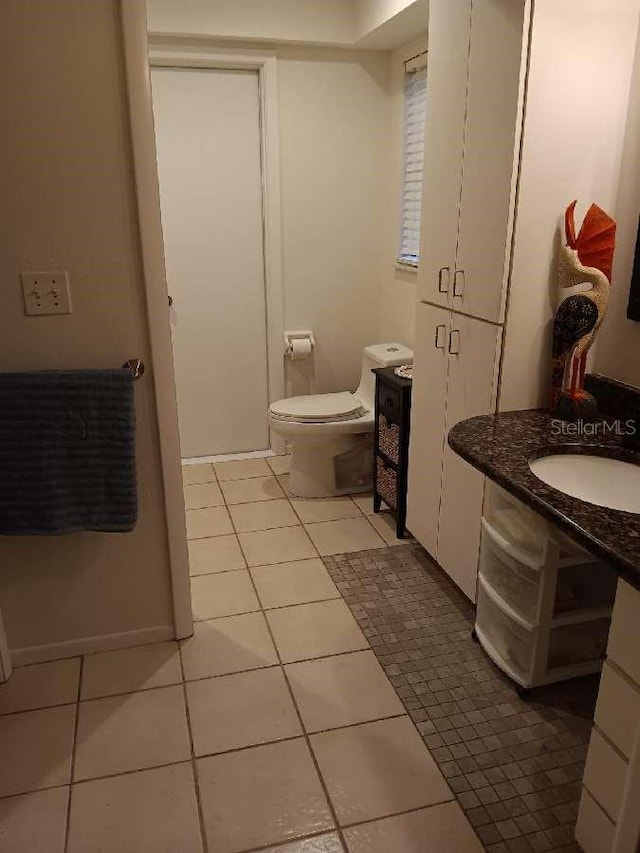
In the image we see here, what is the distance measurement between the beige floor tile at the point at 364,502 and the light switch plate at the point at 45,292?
5.95 ft

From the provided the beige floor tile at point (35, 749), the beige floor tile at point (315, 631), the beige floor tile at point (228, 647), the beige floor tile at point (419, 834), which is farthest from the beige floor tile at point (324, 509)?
the beige floor tile at point (419, 834)

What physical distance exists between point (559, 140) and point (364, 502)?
193 cm

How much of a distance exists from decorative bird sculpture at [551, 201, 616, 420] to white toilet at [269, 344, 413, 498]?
4.04ft

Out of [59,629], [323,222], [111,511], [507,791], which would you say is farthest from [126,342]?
[323,222]

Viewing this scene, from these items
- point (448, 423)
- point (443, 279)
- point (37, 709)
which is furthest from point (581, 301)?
point (37, 709)

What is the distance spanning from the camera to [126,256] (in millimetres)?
1864

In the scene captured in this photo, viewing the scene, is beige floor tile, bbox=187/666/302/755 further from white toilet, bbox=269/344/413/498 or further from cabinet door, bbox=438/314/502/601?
white toilet, bbox=269/344/413/498

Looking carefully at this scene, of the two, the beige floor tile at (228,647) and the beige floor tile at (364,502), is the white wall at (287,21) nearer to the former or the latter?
the beige floor tile at (364,502)

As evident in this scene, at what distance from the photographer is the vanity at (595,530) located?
1.29m

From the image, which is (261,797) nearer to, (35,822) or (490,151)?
(35,822)

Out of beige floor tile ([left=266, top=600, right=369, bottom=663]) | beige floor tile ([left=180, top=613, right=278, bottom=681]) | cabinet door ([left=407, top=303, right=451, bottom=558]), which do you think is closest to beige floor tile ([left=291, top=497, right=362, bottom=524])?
cabinet door ([left=407, top=303, right=451, bottom=558])

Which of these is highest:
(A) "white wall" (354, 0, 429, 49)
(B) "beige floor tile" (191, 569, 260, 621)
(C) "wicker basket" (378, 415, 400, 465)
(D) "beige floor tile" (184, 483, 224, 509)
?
(A) "white wall" (354, 0, 429, 49)

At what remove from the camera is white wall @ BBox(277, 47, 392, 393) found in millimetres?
3383

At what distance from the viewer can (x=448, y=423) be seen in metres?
2.37
